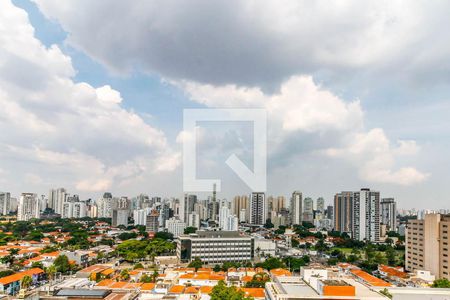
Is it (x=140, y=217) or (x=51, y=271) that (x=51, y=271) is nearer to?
(x=51, y=271)

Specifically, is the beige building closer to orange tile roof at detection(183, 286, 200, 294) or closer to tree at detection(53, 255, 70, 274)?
orange tile roof at detection(183, 286, 200, 294)

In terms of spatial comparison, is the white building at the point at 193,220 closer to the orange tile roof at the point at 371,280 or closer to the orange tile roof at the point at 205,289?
the orange tile roof at the point at 371,280

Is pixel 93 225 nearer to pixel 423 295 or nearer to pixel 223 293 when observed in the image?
pixel 223 293

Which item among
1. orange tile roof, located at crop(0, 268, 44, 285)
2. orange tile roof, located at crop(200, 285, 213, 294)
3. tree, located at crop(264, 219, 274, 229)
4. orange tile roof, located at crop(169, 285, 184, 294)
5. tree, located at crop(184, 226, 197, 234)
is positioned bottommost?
tree, located at crop(264, 219, 274, 229)

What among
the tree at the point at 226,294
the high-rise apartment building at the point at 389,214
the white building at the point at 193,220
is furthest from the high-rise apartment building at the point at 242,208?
the tree at the point at 226,294

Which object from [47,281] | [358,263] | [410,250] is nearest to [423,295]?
[410,250]

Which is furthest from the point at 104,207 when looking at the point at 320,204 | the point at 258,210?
the point at 320,204

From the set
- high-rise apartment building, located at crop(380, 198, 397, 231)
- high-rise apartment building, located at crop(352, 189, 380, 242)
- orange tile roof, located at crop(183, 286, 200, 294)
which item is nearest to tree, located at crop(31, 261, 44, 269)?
orange tile roof, located at crop(183, 286, 200, 294)
